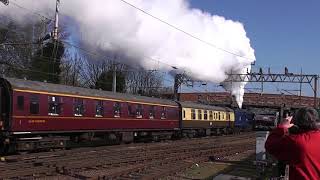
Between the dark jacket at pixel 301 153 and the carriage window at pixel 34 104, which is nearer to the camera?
the dark jacket at pixel 301 153

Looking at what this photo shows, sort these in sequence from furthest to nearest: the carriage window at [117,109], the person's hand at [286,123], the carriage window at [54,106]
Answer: the carriage window at [117,109], the carriage window at [54,106], the person's hand at [286,123]

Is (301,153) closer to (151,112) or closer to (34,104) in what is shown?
(34,104)

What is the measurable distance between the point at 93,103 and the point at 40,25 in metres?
29.1

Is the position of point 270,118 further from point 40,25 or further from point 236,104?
point 40,25

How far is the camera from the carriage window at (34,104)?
22.2m

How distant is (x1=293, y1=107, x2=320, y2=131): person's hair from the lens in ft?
16.4

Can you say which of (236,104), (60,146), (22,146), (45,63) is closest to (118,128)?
(60,146)

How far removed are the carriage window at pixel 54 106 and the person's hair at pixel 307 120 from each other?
63.3 feet

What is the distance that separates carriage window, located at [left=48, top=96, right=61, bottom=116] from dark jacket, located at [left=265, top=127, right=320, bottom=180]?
1934 cm

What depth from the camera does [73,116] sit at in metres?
25.2

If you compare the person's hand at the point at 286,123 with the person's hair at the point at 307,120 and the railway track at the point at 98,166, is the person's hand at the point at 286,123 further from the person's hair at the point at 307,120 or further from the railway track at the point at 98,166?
the railway track at the point at 98,166

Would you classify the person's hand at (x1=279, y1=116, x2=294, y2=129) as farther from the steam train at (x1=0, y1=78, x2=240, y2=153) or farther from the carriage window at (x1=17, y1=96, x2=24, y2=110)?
the carriage window at (x1=17, y1=96, x2=24, y2=110)

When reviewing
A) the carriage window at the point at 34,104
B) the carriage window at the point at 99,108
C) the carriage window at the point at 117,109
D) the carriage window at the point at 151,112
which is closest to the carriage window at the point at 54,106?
the carriage window at the point at 34,104

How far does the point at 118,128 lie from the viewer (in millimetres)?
29641
